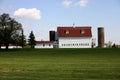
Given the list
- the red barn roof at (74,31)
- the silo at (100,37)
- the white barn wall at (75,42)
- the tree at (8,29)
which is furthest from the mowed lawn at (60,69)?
the silo at (100,37)

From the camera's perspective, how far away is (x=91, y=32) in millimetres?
112562

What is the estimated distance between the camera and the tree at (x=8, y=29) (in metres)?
86.7

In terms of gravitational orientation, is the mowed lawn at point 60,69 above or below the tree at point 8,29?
Result: below

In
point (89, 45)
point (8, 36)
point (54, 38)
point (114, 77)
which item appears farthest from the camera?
point (54, 38)

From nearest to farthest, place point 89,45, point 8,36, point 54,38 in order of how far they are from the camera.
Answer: point 8,36
point 89,45
point 54,38

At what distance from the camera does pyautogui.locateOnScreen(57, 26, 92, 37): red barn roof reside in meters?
112

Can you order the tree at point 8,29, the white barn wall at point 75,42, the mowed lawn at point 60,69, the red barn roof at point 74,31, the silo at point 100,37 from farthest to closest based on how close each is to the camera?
1. the silo at point 100,37
2. the white barn wall at point 75,42
3. the red barn roof at point 74,31
4. the tree at point 8,29
5. the mowed lawn at point 60,69

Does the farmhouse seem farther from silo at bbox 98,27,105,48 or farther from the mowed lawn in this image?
the mowed lawn

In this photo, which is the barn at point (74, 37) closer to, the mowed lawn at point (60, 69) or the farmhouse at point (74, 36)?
the farmhouse at point (74, 36)

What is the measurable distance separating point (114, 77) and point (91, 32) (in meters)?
Answer: 96.1

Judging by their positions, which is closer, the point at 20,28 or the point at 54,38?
the point at 20,28

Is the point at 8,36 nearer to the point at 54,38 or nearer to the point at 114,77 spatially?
the point at 54,38

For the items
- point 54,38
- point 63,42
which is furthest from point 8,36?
point 54,38

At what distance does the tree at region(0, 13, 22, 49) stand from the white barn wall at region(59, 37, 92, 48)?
26745 mm
